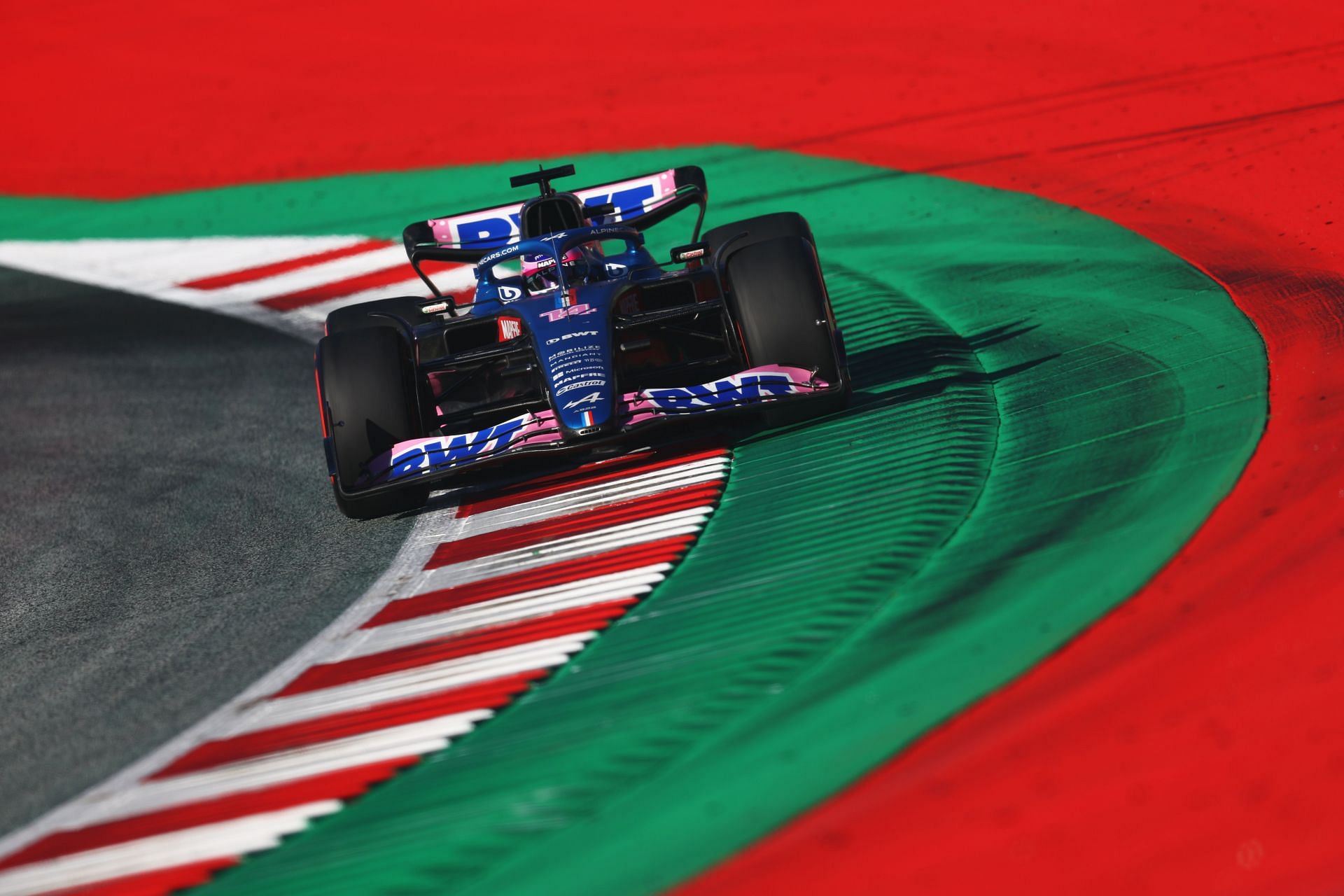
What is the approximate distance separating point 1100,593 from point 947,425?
2.75 meters

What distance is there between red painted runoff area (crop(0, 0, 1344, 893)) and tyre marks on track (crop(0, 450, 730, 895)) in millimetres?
1832

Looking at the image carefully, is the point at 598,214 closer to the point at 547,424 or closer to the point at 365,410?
the point at 365,410

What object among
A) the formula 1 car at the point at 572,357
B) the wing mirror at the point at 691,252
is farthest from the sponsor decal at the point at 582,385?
the wing mirror at the point at 691,252

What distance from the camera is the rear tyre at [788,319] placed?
8.41 m

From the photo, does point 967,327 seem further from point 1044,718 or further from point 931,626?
point 1044,718

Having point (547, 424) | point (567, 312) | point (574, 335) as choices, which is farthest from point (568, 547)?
point (567, 312)

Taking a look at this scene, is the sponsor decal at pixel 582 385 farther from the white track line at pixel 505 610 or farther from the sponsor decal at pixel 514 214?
the sponsor decal at pixel 514 214

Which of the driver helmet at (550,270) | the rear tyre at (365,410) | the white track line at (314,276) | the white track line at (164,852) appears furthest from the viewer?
the white track line at (314,276)

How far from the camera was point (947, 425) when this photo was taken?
858 centimetres

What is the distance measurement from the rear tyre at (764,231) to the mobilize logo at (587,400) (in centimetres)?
145

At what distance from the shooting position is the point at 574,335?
27.2 ft

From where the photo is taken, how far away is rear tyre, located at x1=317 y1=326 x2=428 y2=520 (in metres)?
8.30

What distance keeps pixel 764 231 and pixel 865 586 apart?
121 inches

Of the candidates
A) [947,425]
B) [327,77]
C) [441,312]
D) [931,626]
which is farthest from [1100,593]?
[327,77]
